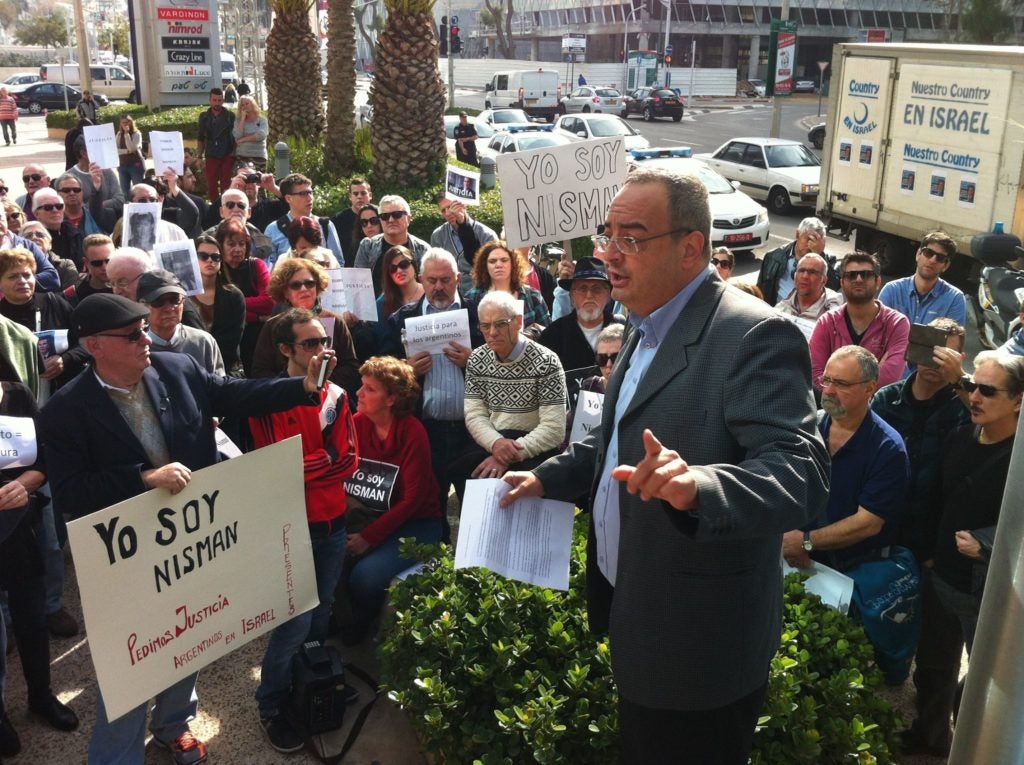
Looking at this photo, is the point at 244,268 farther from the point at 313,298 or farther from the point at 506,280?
the point at 506,280

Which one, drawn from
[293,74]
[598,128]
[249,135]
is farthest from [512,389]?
[598,128]

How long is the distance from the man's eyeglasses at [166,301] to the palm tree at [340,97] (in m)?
11.6

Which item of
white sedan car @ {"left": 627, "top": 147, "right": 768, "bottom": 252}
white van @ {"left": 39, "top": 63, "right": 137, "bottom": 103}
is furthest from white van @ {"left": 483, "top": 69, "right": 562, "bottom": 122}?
white sedan car @ {"left": 627, "top": 147, "right": 768, "bottom": 252}

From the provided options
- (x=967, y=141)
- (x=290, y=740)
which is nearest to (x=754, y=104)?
(x=967, y=141)

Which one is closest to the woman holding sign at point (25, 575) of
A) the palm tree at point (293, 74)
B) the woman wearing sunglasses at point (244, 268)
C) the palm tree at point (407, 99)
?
the woman wearing sunglasses at point (244, 268)

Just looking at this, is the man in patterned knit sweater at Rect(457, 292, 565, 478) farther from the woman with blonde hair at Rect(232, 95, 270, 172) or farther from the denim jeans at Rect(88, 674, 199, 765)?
the woman with blonde hair at Rect(232, 95, 270, 172)

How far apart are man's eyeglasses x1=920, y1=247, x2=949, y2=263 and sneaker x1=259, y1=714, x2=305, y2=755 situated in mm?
5367

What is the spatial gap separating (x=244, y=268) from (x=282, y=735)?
151 inches

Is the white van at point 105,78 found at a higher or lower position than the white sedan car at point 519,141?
higher

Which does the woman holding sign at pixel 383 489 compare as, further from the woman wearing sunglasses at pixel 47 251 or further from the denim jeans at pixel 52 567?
the woman wearing sunglasses at pixel 47 251

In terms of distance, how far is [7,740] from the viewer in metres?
4.15

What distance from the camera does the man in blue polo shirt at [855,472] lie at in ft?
14.1

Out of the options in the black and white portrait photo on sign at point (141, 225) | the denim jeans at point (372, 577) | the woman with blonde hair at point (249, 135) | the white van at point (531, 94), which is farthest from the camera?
the white van at point (531, 94)

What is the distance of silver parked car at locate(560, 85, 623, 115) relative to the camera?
47.1 m
